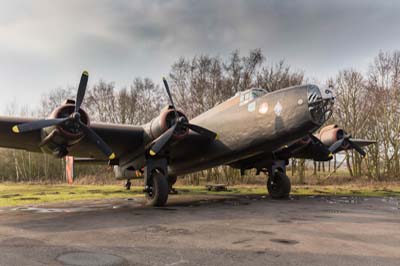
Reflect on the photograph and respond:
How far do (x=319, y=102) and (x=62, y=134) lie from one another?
7.92 meters

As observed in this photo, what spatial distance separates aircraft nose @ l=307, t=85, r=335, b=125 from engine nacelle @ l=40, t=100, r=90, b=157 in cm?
711

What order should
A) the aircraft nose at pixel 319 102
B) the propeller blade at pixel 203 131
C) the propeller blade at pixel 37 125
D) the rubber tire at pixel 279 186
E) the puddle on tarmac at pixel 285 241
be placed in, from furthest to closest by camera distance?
the rubber tire at pixel 279 186 < the propeller blade at pixel 203 131 < the aircraft nose at pixel 319 102 < the propeller blade at pixel 37 125 < the puddle on tarmac at pixel 285 241

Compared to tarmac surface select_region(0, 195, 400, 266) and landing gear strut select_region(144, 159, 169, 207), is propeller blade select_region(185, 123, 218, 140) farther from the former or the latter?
tarmac surface select_region(0, 195, 400, 266)

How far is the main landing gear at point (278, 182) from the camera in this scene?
15.8 metres

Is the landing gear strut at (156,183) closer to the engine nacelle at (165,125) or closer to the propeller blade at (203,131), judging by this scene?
the engine nacelle at (165,125)

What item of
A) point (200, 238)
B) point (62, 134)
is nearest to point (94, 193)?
point (62, 134)

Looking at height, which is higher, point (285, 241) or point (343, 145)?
point (343, 145)

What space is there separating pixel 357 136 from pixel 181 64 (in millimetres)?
18797

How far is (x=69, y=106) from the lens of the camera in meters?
10.8

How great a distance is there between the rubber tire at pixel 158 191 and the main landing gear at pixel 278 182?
19.2ft

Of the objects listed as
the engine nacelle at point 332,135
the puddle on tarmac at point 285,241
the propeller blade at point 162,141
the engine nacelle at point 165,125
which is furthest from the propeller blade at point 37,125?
the engine nacelle at point 332,135

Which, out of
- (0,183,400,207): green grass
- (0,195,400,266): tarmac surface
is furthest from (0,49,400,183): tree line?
(0,195,400,266): tarmac surface

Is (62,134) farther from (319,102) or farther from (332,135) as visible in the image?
(332,135)

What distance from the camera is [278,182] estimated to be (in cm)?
1614
